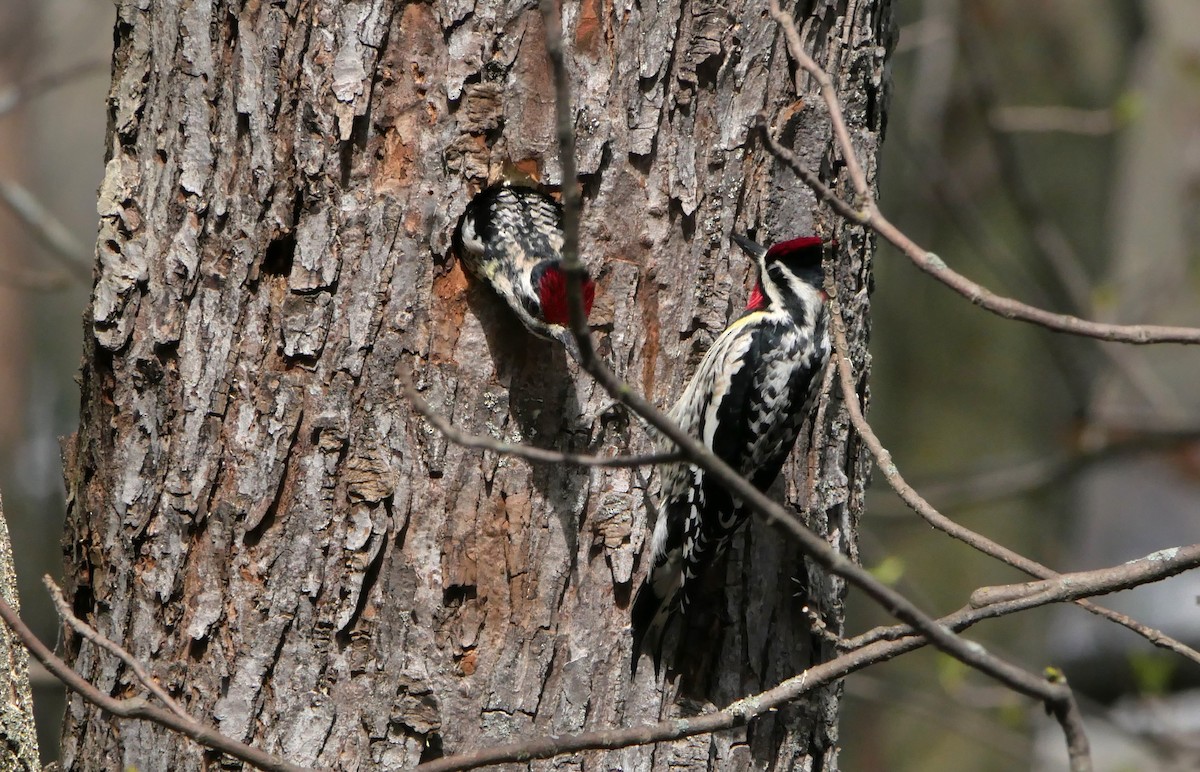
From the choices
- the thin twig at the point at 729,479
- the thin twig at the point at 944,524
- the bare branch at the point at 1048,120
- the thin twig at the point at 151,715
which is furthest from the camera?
the bare branch at the point at 1048,120

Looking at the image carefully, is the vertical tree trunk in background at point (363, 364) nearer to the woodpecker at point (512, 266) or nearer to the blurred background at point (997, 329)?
the woodpecker at point (512, 266)

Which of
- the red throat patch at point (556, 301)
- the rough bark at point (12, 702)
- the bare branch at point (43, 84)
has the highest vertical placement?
the bare branch at point (43, 84)

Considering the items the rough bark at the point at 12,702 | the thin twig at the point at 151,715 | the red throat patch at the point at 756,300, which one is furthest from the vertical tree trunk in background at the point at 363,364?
the thin twig at the point at 151,715

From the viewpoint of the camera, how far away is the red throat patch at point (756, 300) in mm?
2678

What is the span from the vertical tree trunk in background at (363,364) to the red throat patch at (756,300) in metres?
0.18

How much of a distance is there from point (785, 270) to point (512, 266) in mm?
638

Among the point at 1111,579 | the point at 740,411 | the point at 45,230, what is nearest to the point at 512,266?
the point at 740,411

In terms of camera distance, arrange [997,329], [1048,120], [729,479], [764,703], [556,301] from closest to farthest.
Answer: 1. [729,479]
2. [764,703]
3. [556,301]
4. [1048,120]
5. [997,329]

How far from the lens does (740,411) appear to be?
299 centimetres

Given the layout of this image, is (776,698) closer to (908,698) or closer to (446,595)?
(446,595)

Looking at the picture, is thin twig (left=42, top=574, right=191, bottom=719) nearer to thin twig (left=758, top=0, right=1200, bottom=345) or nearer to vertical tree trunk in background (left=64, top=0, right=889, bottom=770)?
vertical tree trunk in background (left=64, top=0, right=889, bottom=770)

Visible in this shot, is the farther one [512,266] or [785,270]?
[785,270]

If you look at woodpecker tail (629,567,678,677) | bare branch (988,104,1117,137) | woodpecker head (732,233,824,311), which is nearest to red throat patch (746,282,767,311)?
woodpecker head (732,233,824,311)

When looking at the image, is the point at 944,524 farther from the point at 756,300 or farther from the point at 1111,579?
the point at 756,300
